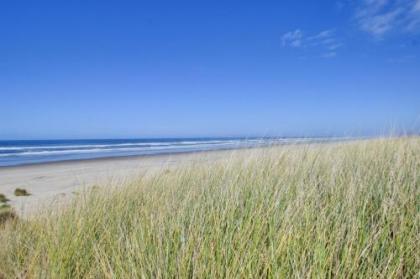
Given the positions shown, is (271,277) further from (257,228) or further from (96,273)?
(96,273)

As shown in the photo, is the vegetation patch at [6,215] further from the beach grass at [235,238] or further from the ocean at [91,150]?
the ocean at [91,150]

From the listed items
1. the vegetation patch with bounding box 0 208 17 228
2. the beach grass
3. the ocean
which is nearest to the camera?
the beach grass

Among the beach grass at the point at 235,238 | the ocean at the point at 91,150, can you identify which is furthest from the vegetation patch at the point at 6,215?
the ocean at the point at 91,150

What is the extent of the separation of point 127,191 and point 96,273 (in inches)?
69.3

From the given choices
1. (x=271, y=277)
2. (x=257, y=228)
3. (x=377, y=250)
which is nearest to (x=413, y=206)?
(x=377, y=250)

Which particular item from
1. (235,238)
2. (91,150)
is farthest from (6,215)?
(91,150)

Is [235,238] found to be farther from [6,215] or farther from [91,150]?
[91,150]

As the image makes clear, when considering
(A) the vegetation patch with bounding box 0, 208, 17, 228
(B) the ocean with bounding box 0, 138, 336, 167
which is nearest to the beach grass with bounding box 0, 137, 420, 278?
(A) the vegetation patch with bounding box 0, 208, 17, 228

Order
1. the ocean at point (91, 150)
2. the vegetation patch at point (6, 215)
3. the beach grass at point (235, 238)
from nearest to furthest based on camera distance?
the beach grass at point (235, 238) < the vegetation patch at point (6, 215) < the ocean at point (91, 150)

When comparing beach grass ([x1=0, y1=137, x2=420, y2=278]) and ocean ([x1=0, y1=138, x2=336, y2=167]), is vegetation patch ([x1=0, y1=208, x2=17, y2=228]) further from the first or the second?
ocean ([x1=0, y1=138, x2=336, y2=167])

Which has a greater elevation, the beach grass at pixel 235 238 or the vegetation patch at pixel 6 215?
the beach grass at pixel 235 238

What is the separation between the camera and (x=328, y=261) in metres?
1.75

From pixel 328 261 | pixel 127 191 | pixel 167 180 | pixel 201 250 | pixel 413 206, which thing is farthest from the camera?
pixel 167 180

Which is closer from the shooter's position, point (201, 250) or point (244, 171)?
point (201, 250)
